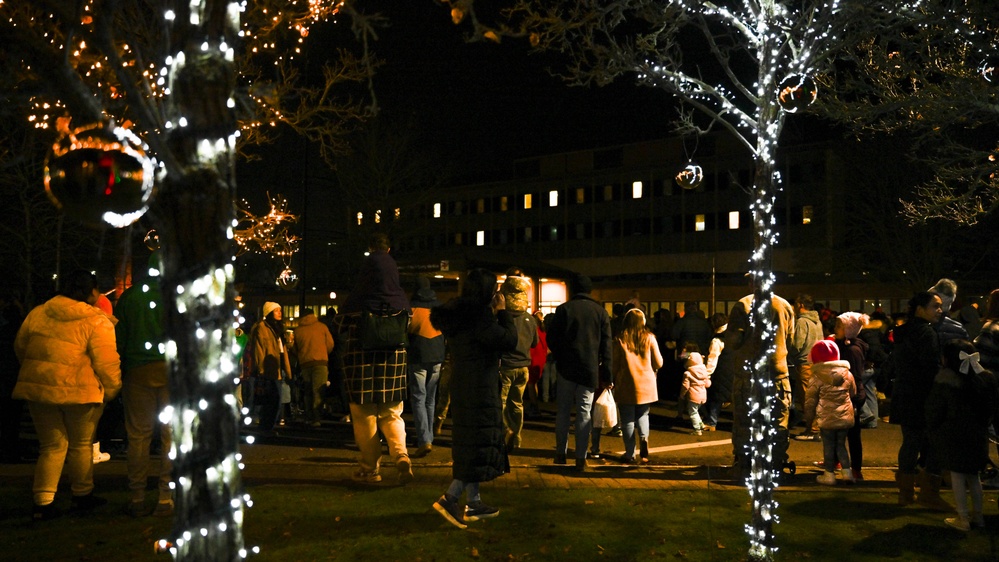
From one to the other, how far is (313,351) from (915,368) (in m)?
7.93

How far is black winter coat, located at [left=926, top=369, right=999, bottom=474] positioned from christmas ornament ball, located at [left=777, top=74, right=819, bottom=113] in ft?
8.57

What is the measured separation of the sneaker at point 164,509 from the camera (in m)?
7.21

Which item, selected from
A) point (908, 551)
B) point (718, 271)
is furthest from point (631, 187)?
point (908, 551)

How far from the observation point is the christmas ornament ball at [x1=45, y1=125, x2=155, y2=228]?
3.91 m

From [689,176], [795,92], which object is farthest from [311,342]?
[795,92]

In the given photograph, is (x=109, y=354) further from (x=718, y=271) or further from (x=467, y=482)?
(x=718, y=271)

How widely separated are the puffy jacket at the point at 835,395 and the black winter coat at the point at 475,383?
12.2 feet

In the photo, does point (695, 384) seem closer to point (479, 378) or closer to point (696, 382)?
point (696, 382)

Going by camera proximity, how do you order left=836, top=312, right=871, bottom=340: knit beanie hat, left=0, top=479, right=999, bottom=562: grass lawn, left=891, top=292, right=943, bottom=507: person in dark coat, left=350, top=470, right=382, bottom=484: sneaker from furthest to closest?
left=836, top=312, right=871, bottom=340: knit beanie hat
left=350, top=470, right=382, bottom=484: sneaker
left=891, top=292, right=943, bottom=507: person in dark coat
left=0, top=479, right=999, bottom=562: grass lawn

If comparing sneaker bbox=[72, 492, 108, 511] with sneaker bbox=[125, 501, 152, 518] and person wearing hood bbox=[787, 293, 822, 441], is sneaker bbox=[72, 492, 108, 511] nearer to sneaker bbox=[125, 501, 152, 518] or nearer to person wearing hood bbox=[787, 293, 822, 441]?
sneaker bbox=[125, 501, 152, 518]

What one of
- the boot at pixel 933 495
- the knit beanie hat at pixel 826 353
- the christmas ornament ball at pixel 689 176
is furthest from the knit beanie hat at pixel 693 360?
the boot at pixel 933 495

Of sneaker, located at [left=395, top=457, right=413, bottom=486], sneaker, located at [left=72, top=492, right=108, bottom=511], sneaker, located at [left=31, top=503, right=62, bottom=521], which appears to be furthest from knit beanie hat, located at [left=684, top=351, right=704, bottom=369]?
sneaker, located at [left=31, top=503, right=62, bottom=521]

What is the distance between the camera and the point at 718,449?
11.5 metres

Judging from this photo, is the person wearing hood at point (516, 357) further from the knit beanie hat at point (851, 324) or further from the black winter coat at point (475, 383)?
the knit beanie hat at point (851, 324)
